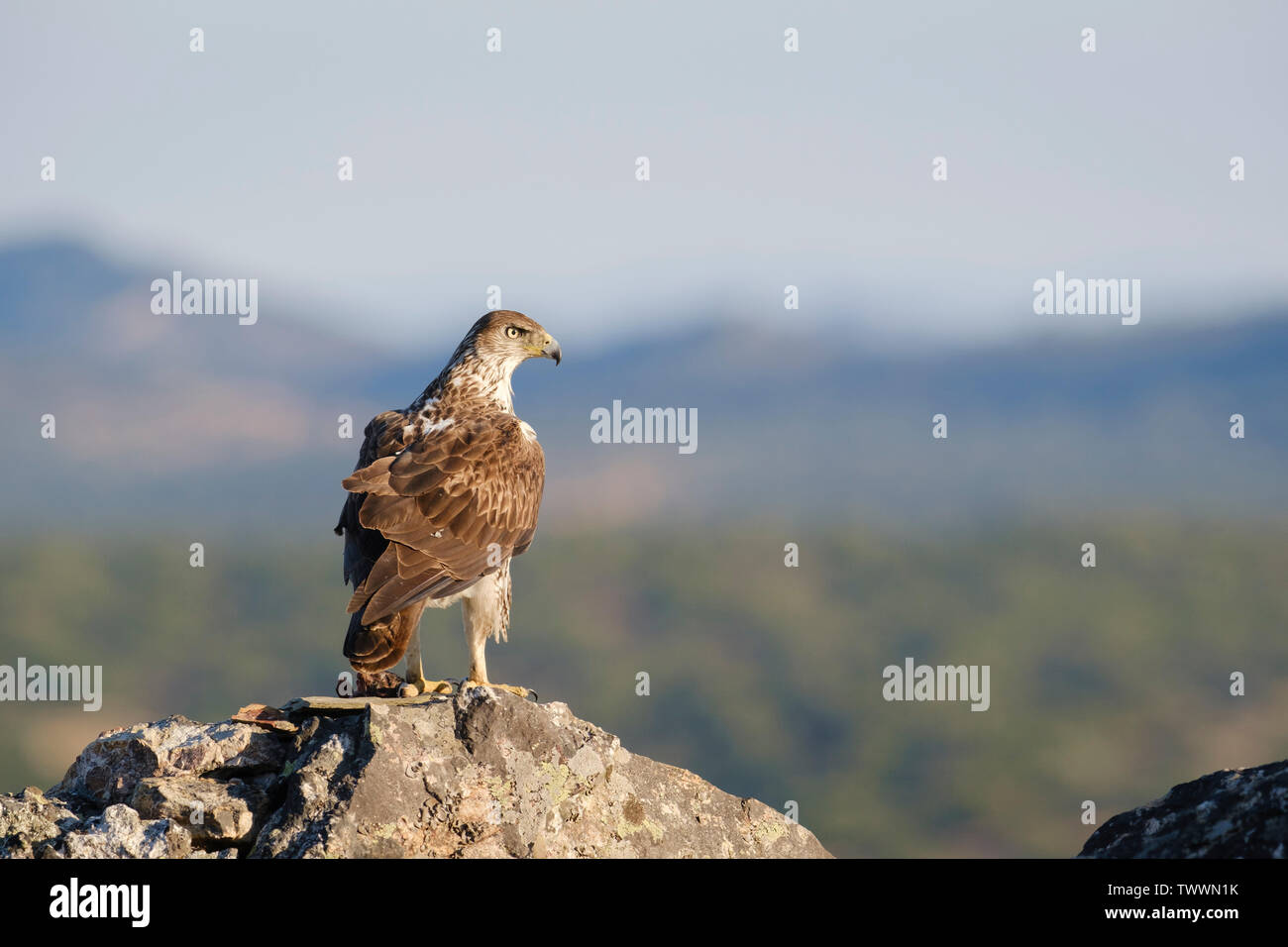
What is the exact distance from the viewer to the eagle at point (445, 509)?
29.5 ft

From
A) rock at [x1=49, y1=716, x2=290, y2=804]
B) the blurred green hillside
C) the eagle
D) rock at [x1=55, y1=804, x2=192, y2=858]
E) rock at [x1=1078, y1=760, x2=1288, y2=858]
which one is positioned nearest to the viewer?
rock at [x1=1078, y1=760, x2=1288, y2=858]

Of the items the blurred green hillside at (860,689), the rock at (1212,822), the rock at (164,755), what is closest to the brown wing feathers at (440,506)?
the rock at (164,755)

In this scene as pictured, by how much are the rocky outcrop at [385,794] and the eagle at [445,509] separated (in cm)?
87

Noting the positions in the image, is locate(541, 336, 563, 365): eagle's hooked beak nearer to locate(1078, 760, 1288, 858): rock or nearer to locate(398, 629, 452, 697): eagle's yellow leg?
locate(398, 629, 452, 697): eagle's yellow leg

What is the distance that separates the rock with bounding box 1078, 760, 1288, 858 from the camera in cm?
631

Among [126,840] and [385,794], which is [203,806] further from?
[385,794]

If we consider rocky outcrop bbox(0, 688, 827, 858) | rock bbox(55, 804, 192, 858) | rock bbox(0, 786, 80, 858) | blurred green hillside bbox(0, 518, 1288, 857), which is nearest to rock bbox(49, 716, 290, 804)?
rocky outcrop bbox(0, 688, 827, 858)

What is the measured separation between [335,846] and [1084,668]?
187167mm

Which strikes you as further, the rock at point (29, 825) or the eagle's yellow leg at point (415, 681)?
the eagle's yellow leg at point (415, 681)

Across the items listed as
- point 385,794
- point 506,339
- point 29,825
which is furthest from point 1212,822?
point 506,339

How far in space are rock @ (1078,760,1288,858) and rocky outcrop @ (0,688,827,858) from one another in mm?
2173

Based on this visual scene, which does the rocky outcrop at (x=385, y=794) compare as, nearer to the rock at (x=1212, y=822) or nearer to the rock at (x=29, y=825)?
the rock at (x=29, y=825)

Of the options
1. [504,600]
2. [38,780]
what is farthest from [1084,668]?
[504,600]
